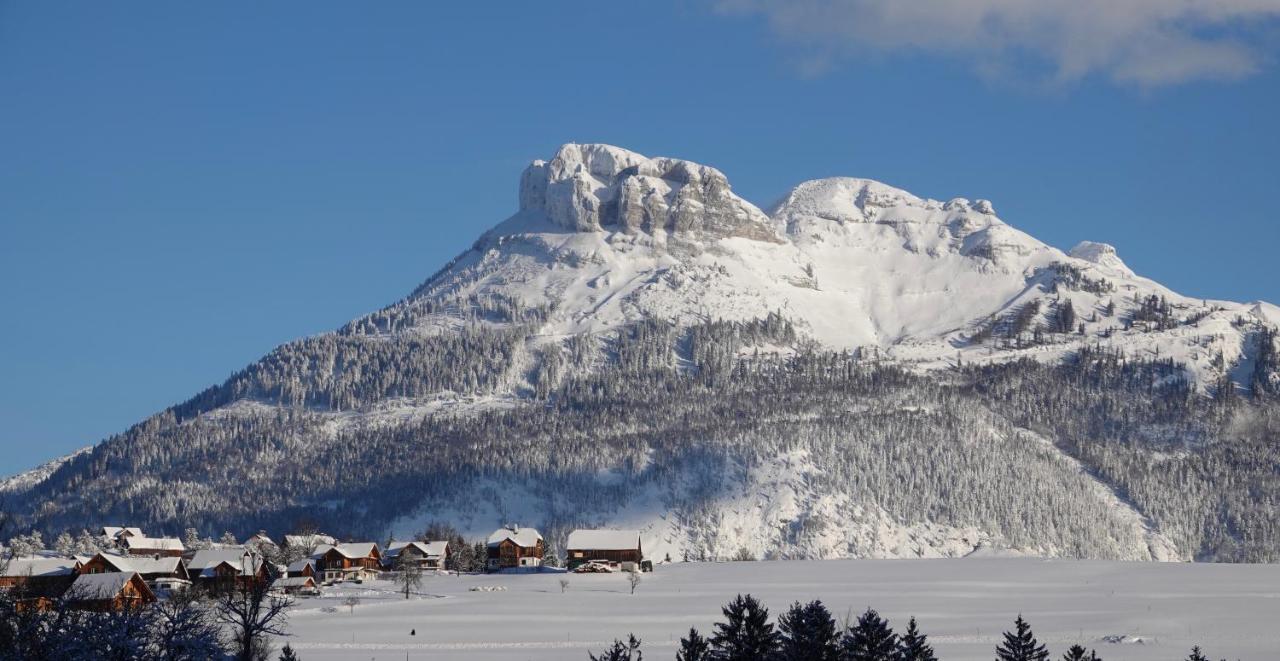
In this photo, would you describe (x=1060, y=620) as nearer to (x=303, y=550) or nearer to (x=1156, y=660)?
(x=1156, y=660)

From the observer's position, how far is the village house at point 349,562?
176000 millimetres

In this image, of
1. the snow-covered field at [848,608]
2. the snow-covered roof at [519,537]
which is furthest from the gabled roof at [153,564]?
the snow-covered roof at [519,537]

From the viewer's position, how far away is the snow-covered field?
354 feet

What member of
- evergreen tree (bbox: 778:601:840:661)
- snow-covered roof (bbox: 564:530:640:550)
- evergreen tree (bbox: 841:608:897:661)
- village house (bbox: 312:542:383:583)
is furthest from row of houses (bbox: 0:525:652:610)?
evergreen tree (bbox: 841:608:897:661)

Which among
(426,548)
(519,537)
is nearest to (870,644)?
(426,548)

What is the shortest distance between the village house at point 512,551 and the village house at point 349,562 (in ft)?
42.9

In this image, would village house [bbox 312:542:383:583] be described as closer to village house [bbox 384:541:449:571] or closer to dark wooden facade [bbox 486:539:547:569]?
village house [bbox 384:541:449:571]

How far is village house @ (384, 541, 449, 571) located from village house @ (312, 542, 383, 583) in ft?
9.30

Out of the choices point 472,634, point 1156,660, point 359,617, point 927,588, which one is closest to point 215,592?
point 359,617

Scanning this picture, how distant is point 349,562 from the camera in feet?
588

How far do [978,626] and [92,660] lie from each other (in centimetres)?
6483

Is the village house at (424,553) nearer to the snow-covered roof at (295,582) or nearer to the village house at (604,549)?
the village house at (604,549)

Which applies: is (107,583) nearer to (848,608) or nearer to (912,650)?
(848,608)

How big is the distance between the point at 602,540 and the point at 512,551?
12.2 metres
